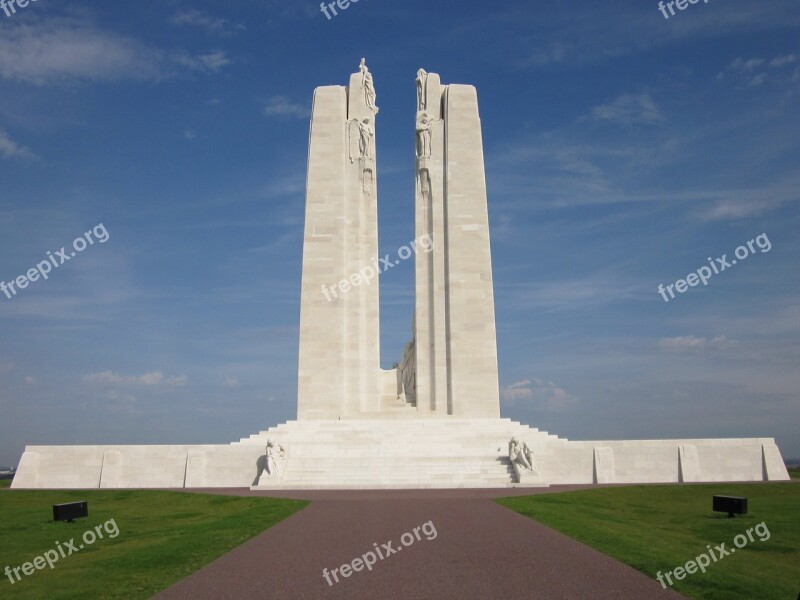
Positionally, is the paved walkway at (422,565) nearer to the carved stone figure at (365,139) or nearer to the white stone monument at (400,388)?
the white stone monument at (400,388)

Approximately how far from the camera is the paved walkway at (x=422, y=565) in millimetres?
8016

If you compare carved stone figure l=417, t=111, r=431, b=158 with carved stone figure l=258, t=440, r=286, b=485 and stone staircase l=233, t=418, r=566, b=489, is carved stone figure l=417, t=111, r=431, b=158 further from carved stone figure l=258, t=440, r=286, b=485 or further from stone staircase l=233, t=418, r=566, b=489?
carved stone figure l=258, t=440, r=286, b=485

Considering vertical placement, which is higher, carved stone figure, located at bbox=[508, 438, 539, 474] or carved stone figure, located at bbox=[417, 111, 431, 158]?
carved stone figure, located at bbox=[417, 111, 431, 158]

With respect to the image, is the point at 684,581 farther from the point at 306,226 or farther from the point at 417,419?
the point at 306,226

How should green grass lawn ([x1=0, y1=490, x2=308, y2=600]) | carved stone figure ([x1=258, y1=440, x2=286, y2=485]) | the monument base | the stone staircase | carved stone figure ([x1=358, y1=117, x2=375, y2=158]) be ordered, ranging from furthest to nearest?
carved stone figure ([x1=358, y1=117, x2=375, y2=158])
the monument base
carved stone figure ([x1=258, y1=440, x2=286, y2=485])
the stone staircase
green grass lawn ([x1=0, y1=490, x2=308, y2=600])

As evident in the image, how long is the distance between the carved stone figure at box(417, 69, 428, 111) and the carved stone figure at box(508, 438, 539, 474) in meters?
18.8

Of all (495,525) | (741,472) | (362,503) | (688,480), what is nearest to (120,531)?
(362,503)

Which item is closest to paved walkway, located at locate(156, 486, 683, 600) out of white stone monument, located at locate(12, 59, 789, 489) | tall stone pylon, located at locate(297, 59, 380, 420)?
white stone monument, located at locate(12, 59, 789, 489)

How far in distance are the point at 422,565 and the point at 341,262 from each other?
24855 mm

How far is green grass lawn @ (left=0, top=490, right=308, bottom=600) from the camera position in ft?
28.9

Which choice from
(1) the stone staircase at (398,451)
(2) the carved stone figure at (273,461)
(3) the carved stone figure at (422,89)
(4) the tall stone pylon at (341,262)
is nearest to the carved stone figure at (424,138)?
(3) the carved stone figure at (422,89)

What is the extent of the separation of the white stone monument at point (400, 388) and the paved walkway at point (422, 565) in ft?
32.5

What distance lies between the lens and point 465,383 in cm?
3219

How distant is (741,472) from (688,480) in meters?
2.07
